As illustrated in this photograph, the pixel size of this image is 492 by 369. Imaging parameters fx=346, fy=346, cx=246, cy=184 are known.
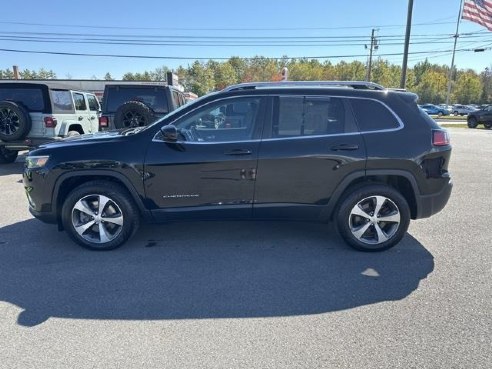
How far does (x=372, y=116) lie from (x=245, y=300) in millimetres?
2387

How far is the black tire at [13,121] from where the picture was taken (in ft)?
25.7

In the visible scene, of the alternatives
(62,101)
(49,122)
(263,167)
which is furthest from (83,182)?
(62,101)

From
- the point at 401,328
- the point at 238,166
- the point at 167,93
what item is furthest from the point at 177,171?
the point at 167,93

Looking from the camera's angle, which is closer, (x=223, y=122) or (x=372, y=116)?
(x=372, y=116)

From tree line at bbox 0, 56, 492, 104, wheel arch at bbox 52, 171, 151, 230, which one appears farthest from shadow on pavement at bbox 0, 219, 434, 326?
tree line at bbox 0, 56, 492, 104

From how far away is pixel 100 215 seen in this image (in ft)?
12.9

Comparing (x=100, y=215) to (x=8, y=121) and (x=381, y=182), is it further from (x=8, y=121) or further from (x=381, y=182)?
(x=8, y=121)

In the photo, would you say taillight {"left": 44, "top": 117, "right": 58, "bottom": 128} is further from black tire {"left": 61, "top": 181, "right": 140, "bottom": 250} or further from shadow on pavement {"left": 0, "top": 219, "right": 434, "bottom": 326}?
black tire {"left": 61, "top": 181, "right": 140, "bottom": 250}

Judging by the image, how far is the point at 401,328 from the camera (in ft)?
8.66

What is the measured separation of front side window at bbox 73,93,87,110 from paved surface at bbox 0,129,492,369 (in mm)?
5746

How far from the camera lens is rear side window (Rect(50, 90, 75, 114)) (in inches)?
331

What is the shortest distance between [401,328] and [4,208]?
19.5ft

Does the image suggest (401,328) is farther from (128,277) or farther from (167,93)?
(167,93)

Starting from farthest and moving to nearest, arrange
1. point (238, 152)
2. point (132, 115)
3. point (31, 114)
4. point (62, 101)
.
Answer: point (62, 101) → point (31, 114) → point (132, 115) → point (238, 152)
